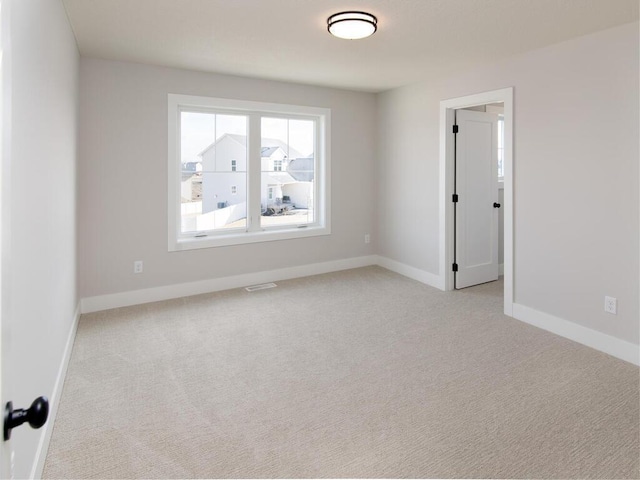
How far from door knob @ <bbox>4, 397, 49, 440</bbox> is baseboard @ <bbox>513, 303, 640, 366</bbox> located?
11.5 ft

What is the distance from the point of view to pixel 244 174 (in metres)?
4.91

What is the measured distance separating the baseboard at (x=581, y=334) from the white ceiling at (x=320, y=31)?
222cm

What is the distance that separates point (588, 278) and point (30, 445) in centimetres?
364

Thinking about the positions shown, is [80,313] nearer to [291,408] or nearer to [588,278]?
[291,408]

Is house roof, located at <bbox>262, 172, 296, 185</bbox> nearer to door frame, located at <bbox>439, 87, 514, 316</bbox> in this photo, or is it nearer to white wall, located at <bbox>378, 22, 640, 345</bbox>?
door frame, located at <bbox>439, 87, 514, 316</bbox>

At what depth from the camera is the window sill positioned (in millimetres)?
4496

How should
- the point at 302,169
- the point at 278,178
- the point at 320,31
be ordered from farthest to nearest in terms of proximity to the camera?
the point at 302,169 → the point at 278,178 → the point at 320,31

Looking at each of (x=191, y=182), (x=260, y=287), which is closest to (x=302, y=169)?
(x=191, y=182)

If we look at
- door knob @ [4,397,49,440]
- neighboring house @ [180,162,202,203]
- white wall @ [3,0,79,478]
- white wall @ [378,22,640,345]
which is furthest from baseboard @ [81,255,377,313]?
door knob @ [4,397,49,440]

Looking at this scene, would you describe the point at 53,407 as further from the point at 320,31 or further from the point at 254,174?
the point at 254,174

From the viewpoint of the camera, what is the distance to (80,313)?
3.91m

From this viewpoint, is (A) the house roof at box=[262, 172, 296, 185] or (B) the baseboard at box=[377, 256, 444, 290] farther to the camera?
(A) the house roof at box=[262, 172, 296, 185]

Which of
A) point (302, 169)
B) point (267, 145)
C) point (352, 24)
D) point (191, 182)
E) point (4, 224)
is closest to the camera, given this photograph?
point (4, 224)

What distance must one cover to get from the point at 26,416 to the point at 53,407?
1.88 metres
